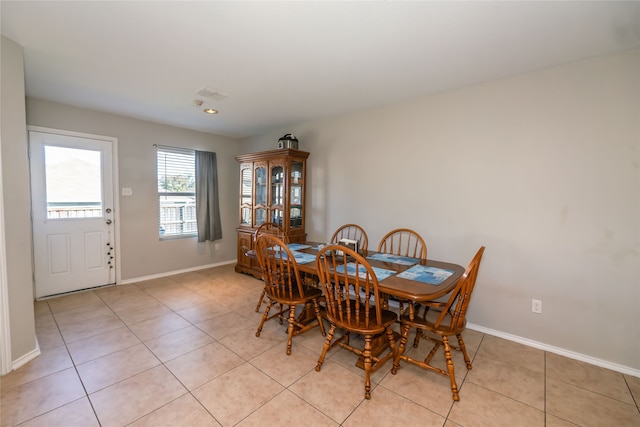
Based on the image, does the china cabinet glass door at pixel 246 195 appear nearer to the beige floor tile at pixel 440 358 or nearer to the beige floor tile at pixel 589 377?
the beige floor tile at pixel 440 358

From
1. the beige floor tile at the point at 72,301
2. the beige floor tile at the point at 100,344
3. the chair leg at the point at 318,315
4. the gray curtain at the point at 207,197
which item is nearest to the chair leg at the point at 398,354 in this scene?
the chair leg at the point at 318,315

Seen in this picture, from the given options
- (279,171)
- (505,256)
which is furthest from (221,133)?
(505,256)

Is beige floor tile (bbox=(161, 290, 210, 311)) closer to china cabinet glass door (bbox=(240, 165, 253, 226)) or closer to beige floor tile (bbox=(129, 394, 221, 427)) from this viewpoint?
china cabinet glass door (bbox=(240, 165, 253, 226))

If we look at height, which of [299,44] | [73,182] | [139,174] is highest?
[299,44]

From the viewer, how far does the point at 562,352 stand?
2.25 metres

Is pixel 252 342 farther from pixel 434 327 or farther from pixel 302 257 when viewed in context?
pixel 434 327

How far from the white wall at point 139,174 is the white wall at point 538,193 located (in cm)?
324

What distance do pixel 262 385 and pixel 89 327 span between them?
1993mm

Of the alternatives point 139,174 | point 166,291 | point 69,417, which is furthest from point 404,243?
point 139,174

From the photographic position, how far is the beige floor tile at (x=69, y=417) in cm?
150

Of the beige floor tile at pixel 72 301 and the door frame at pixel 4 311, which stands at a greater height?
the door frame at pixel 4 311

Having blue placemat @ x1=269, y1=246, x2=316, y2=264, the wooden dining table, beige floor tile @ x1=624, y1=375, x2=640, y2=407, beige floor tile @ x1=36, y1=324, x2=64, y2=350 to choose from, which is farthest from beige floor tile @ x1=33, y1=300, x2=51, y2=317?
beige floor tile @ x1=624, y1=375, x2=640, y2=407

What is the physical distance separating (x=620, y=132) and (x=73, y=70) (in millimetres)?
4487

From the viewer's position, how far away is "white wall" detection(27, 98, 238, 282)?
334 cm
